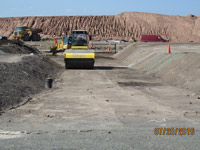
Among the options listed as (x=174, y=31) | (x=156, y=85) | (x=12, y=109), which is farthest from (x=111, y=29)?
(x=12, y=109)

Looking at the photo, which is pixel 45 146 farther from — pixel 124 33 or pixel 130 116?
pixel 124 33

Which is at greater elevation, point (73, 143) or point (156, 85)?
point (73, 143)

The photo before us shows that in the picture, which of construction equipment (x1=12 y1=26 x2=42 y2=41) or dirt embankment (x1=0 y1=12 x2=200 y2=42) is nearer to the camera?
construction equipment (x1=12 y1=26 x2=42 y2=41)

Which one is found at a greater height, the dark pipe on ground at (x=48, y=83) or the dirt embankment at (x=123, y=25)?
the dark pipe on ground at (x=48, y=83)

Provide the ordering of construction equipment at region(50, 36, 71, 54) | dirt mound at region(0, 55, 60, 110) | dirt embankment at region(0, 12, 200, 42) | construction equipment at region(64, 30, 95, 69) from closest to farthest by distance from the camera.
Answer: dirt mound at region(0, 55, 60, 110) < construction equipment at region(64, 30, 95, 69) < construction equipment at region(50, 36, 71, 54) < dirt embankment at region(0, 12, 200, 42)

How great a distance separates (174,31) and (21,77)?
8150cm

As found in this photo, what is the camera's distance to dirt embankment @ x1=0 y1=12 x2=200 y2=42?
9106cm

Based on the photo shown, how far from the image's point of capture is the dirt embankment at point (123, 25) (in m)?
91.1

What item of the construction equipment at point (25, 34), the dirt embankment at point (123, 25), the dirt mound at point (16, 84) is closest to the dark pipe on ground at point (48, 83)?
the dirt mound at point (16, 84)

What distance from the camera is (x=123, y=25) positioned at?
324 feet

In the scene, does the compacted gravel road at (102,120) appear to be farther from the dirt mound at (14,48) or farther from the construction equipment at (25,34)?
the construction equipment at (25,34)

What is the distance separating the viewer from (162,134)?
6887mm

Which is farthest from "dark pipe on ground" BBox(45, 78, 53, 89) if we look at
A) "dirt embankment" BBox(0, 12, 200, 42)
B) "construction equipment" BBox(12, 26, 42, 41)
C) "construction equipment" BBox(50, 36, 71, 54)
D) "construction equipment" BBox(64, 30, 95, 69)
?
"dirt embankment" BBox(0, 12, 200, 42)

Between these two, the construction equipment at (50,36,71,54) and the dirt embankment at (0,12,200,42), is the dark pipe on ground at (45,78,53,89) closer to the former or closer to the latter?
the construction equipment at (50,36,71,54)
